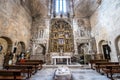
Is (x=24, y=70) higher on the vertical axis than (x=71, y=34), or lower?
lower

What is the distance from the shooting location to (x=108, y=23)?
9.32 meters

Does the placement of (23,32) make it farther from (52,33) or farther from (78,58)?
(78,58)

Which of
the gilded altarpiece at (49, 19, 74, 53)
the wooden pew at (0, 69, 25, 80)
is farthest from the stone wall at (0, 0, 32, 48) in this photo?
the wooden pew at (0, 69, 25, 80)

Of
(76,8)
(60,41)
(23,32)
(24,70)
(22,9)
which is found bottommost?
(24,70)

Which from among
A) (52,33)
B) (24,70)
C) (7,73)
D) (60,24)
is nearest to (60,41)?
(52,33)

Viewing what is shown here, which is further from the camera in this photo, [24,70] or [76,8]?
[76,8]

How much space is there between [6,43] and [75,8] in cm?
964

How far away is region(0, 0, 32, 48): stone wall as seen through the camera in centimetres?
763

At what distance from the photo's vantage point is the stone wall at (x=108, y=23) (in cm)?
809

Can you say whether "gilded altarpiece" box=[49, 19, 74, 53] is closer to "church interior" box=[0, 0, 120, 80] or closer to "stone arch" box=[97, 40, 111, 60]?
"church interior" box=[0, 0, 120, 80]

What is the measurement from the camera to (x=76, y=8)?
13.6 m

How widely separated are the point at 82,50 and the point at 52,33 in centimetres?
454

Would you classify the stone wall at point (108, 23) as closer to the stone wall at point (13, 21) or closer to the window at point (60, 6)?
the window at point (60, 6)

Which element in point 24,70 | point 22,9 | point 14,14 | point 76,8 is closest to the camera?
point 24,70
